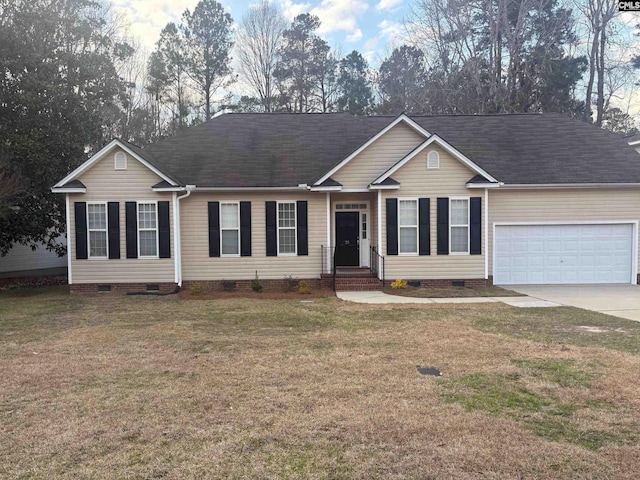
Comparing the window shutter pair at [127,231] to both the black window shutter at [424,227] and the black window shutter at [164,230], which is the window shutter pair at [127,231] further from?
the black window shutter at [424,227]

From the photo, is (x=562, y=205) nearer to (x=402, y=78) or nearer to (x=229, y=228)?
(x=229, y=228)

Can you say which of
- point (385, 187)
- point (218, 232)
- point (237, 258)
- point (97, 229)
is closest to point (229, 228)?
point (218, 232)

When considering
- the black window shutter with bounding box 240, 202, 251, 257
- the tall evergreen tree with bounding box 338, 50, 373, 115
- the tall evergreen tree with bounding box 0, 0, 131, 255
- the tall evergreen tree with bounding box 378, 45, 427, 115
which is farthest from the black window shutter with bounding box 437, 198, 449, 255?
the tall evergreen tree with bounding box 338, 50, 373, 115

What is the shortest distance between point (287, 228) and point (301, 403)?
10375mm

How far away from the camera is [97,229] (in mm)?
14102

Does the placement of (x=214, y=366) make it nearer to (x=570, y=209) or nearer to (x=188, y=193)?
(x=188, y=193)

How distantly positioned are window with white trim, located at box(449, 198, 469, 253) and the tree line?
14.1 meters

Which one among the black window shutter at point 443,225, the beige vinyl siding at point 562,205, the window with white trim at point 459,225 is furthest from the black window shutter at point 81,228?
the beige vinyl siding at point 562,205

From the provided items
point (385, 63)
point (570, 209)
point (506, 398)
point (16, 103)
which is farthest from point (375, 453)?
point (385, 63)

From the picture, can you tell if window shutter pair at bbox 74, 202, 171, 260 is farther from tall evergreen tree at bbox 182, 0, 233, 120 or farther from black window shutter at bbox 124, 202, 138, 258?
tall evergreen tree at bbox 182, 0, 233, 120

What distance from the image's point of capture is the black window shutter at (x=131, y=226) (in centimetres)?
1405

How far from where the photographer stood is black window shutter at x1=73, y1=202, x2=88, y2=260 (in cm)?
1396

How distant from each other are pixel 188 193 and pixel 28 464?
11307 millimetres

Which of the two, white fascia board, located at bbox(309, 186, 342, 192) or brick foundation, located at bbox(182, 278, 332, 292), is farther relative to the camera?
brick foundation, located at bbox(182, 278, 332, 292)
